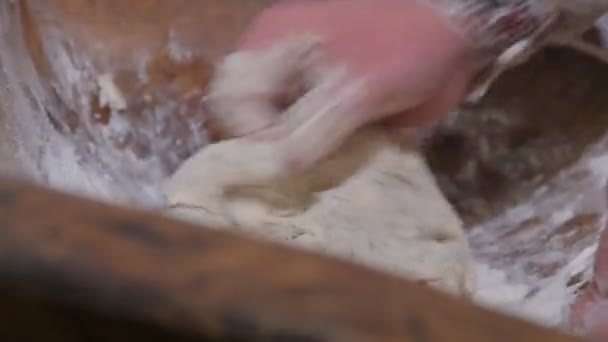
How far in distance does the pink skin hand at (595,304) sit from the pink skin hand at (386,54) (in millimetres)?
146

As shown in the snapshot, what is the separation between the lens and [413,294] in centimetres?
25

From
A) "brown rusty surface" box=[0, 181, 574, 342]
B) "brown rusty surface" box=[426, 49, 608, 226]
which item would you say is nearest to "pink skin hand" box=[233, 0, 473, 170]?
"brown rusty surface" box=[426, 49, 608, 226]

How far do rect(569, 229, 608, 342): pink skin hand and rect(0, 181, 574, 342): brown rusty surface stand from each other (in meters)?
0.49

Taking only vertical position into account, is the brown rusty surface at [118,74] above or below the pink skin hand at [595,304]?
above

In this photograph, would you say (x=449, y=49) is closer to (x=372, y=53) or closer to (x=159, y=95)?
(x=372, y=53)

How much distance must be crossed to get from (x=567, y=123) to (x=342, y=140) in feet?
0.94

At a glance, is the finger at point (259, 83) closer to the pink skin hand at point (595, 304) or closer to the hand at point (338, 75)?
the hand at point (338, 75)

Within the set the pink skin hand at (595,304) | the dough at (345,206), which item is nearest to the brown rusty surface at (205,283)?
the dough at (345,206)

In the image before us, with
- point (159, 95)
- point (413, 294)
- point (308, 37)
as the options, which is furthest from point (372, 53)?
point (413, 294)

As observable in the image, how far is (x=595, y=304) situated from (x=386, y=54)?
214 millimetres

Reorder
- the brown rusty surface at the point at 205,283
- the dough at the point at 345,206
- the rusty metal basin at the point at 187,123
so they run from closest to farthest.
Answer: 1. the brown rusty surface at the point at 205,283
2. the dough at the point at 345,206
3. the rusty metal basin at the point at 187,123

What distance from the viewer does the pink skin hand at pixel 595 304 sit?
0.73 meters

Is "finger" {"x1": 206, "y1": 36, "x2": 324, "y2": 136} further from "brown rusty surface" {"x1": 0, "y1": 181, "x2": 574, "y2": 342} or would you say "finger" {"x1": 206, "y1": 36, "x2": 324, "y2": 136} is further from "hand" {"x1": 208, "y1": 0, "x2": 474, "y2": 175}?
"brown rusty surface" {"x1": 0, "y1": 181, "x2": 574, "y2": 342}

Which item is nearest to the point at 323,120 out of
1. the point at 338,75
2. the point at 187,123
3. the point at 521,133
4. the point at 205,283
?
the point at 338,75
